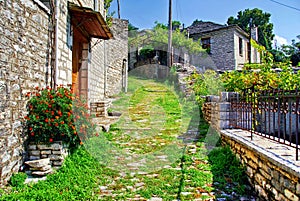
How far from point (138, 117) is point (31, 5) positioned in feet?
16.8

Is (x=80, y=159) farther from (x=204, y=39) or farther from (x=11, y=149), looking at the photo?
(x=204, y=39)

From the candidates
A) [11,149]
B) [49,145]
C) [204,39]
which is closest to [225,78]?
[49,145]

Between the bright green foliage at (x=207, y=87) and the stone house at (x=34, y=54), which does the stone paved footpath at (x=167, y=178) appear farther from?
the bright green foliage at (x=207, y=87)

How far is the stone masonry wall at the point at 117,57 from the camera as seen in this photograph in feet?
41.8

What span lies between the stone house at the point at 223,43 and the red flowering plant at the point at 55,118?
17637mm

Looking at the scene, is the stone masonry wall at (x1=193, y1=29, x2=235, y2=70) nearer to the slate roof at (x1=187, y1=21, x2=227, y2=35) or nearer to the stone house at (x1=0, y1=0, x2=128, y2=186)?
the slate roof at (x1=187, y1=21, x2=227, y2=35)

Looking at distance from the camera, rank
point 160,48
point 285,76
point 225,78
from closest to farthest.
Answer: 1. point 285,76
2. point 225,78
3. point 160,48

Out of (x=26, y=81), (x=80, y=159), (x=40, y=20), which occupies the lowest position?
(x=80, y=159)

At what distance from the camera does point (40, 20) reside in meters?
4.35

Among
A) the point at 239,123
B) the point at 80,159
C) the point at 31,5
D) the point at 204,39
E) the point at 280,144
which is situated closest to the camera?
the point at 280,144

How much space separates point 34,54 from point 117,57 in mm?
10087

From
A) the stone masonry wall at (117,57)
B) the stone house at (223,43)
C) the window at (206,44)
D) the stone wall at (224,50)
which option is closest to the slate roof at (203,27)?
the stone house at (223,43)

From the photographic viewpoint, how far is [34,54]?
410cm

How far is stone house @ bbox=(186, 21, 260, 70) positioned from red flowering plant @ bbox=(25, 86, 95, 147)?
1764 cm
